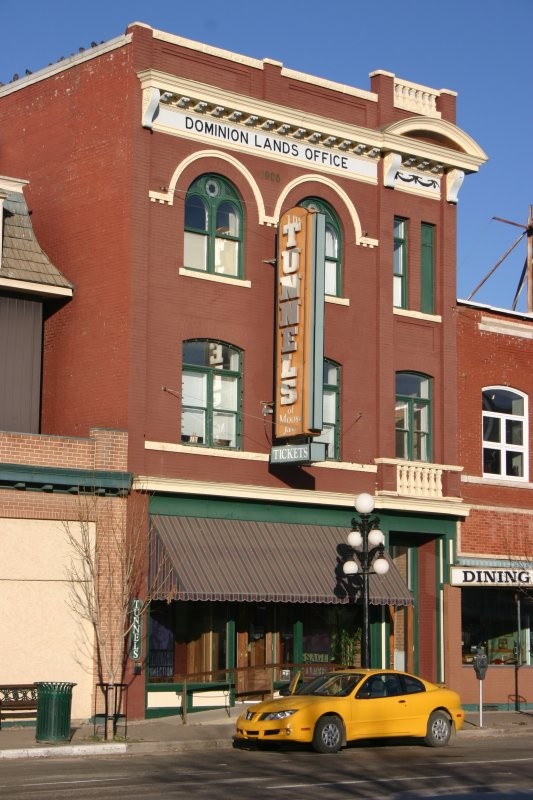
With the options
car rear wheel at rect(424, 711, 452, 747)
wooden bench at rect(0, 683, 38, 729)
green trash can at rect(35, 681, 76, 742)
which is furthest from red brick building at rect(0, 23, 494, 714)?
car rear wheel at rect(424, 711, 452, 747)

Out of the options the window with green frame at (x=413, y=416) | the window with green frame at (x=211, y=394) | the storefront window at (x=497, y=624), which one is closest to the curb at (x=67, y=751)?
the window with green frame at (x=211, y=394)

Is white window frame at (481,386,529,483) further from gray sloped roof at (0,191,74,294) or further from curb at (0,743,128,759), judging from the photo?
curb at (0,743,128,759)

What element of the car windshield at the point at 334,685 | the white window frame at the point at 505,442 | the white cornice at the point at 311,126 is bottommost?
the car windshield at the point at 334,685

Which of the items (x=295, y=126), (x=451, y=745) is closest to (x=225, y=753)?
(x=451, y=745)

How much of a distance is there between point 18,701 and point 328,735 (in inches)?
248

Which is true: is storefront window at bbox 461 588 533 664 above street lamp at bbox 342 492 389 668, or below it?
below

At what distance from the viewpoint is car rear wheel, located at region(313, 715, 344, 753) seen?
23.7m

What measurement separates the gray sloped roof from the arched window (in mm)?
11869

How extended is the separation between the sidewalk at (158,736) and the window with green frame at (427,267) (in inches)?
404

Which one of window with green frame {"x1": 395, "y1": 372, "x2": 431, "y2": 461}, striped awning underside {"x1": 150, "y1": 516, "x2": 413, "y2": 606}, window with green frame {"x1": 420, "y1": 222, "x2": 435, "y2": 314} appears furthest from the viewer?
window with green frame {"x1": 420, "y1": 222, "x2": 435, "y2": 314}

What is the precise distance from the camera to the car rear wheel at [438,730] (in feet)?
83.9

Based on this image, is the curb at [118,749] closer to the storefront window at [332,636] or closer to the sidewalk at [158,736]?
the sidewalk at [158,736]

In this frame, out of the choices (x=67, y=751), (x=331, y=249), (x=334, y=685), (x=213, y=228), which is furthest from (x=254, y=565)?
(x=331, y=249)

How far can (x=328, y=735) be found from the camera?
23.8 m
